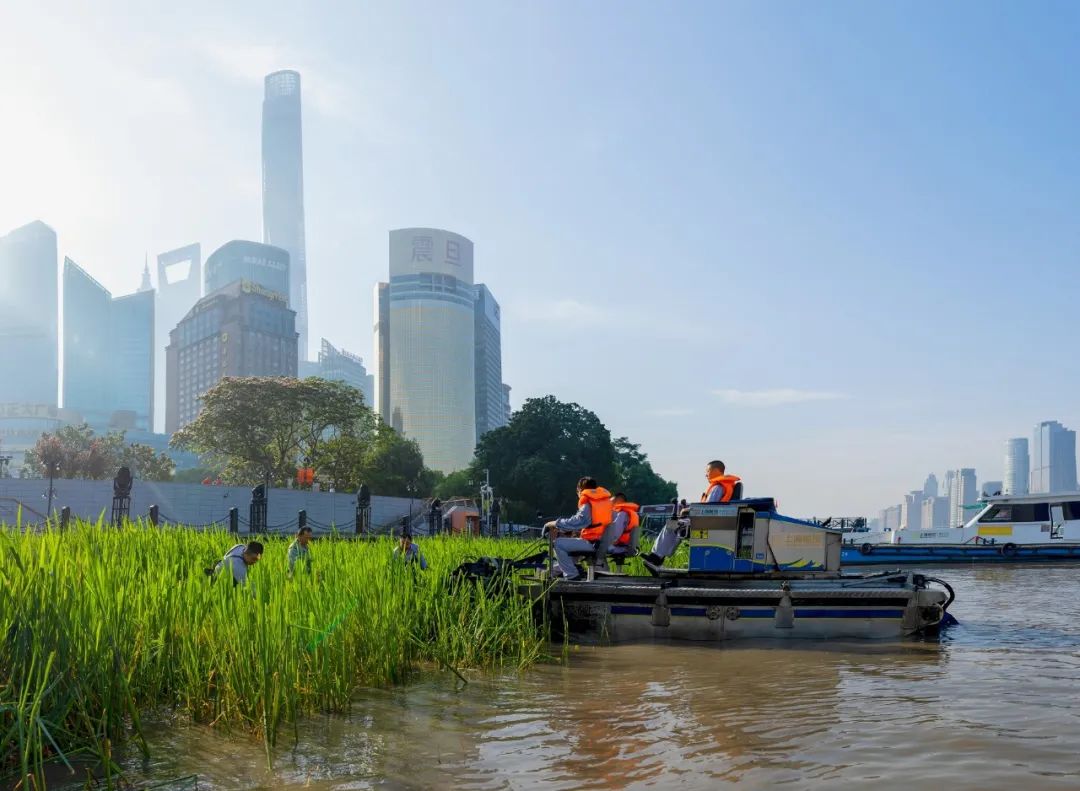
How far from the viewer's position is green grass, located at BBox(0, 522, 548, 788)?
450 centimetres

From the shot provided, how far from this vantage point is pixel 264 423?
191ft

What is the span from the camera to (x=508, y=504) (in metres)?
58.5

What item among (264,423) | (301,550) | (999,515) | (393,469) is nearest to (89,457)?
(264,423)

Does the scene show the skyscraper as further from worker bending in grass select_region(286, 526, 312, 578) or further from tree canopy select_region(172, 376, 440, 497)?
worker bending in grass select_region(286, 526, 312, 578)

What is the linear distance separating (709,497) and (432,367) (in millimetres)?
166131

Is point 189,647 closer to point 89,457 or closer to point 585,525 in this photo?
point 585,525

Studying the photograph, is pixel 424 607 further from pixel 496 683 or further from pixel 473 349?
pixel 473 349

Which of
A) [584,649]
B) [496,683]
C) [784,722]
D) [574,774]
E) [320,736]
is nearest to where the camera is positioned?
[574,774]

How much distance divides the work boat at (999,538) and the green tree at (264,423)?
38664mm

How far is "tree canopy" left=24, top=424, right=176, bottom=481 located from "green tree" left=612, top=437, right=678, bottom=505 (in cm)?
3959

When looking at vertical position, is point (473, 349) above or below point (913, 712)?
above


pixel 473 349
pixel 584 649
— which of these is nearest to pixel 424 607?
pixel 584 649

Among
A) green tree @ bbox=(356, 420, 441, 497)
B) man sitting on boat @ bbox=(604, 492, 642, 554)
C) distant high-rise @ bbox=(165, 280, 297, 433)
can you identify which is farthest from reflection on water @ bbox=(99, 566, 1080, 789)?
distant high-rise @ bbox=(165, 280, 297, 433)

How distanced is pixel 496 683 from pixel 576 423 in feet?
179
